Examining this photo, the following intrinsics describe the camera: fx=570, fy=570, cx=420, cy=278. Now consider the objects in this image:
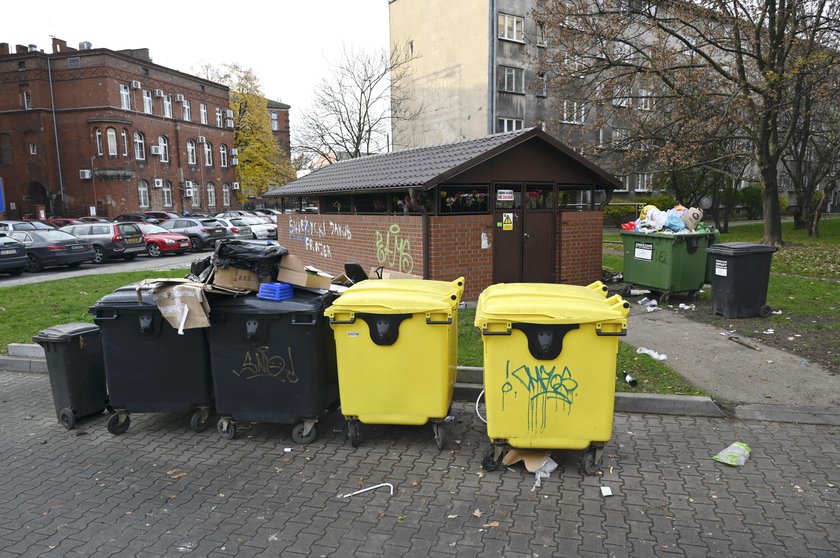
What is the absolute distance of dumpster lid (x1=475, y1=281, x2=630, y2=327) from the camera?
13.3 ft

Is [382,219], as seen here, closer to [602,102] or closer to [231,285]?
[231,285]

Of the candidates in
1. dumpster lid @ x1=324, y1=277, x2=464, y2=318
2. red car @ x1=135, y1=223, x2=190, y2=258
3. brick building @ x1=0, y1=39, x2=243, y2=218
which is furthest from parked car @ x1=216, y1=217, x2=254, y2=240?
dumpster lid @ x1=324, y1=277, x2=464, y2=318

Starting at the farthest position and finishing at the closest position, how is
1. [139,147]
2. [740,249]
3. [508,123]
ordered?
[139,147]
[508,123]
[740,249]

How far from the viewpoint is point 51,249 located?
17953mm

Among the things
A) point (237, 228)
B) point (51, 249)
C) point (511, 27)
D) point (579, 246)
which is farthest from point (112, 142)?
point (579, 246)

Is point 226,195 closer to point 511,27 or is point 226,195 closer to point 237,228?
point 237,228

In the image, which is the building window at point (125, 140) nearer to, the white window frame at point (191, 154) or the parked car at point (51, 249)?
the white window frame at point (191, 154)

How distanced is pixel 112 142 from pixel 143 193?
13.0ft

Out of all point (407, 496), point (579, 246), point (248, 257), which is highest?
point (248, 257)

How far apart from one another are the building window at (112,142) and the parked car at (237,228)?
16942 mm

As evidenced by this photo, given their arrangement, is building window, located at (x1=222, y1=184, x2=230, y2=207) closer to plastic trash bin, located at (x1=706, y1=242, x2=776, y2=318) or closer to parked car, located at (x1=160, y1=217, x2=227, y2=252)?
parked car, located at (x1=160, y1=217, x2=227, y2=252)

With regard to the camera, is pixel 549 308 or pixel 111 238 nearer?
pixel 549 308

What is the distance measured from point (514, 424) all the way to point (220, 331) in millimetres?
2538

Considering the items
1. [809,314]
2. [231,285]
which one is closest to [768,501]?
[231,285]
